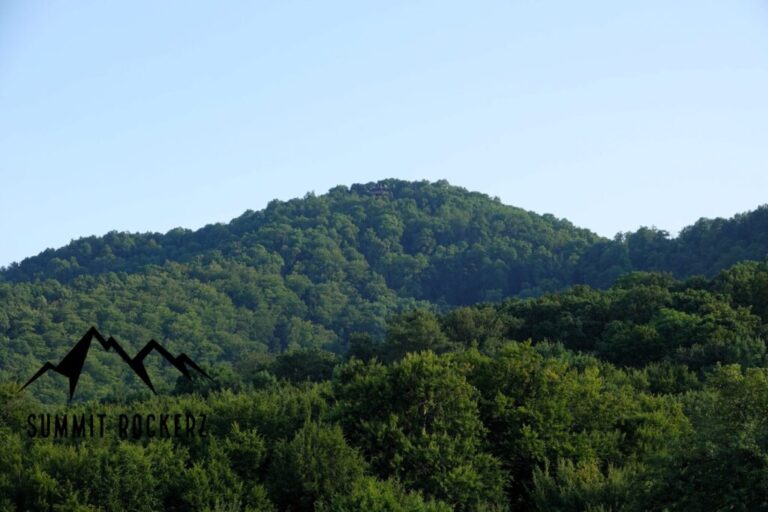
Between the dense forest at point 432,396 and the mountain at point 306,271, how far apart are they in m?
0.58

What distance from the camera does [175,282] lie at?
145m

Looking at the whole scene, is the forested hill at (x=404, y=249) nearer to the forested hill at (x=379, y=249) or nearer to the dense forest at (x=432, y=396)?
the forested hill at (x=379, y=249)

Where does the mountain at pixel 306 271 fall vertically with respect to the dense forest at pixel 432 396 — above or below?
above

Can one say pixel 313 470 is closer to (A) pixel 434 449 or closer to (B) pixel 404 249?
(A) pixel 434 449

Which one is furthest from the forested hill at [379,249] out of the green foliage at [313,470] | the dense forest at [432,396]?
the green foliage at [313,470]

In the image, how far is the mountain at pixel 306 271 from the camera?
118750 mm

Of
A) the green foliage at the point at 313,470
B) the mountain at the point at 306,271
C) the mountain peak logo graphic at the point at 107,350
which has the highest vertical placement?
the mountain at the point at 306,271

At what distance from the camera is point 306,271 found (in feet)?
536

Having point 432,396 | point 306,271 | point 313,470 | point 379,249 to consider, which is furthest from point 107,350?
point 379,249

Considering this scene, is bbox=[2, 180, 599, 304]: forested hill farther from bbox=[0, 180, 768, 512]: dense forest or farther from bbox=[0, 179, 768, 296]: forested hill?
bbox=[0, 180, 768, 512]: dense forest

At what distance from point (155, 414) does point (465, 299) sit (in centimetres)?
11971

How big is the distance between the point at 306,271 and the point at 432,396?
12734cm

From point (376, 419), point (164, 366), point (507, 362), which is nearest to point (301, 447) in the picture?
point (376, 419)

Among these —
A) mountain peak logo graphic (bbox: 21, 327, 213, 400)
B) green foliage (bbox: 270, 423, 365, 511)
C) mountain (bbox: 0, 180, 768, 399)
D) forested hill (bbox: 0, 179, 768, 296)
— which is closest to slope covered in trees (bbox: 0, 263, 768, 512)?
green foliage (bbox: 270, 423, 365, 511)
